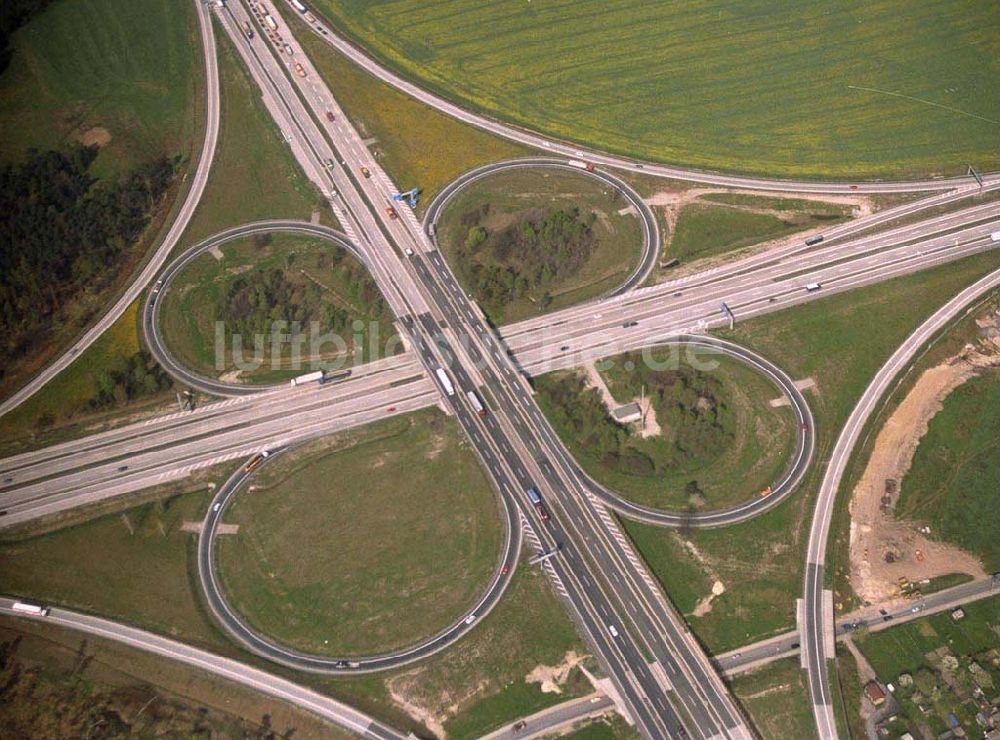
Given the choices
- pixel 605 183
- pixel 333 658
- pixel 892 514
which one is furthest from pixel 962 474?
pixel 333 658

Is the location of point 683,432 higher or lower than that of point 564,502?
lower

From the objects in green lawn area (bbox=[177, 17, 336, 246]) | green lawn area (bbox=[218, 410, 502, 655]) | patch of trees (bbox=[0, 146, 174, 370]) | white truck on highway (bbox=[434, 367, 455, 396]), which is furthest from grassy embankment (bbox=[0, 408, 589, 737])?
green lawn area (bbox=[177, 17, 336, 246])

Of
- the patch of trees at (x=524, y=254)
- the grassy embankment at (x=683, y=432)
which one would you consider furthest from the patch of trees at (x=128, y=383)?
the grassy embankment at (x=683, y=432)

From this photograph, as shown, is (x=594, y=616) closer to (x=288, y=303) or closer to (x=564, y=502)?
(x=564, y=502)

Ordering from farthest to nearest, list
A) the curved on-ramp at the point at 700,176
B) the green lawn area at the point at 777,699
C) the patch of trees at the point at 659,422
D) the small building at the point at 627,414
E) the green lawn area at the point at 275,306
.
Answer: the curved on-ramp at the point at 700,176, the green lawn area at the point at 275,306, the small building at the point at 627,414, the patch of trees at the point at 659,422, the green lawn area at the point at 777,699

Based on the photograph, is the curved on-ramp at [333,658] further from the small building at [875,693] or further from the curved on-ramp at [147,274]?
the small building at [875,693]

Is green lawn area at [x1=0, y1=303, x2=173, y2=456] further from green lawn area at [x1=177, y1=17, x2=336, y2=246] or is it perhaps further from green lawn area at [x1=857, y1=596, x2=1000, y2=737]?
green lawn area at [x1=857, y1=596, x2=1000, y2=737]
